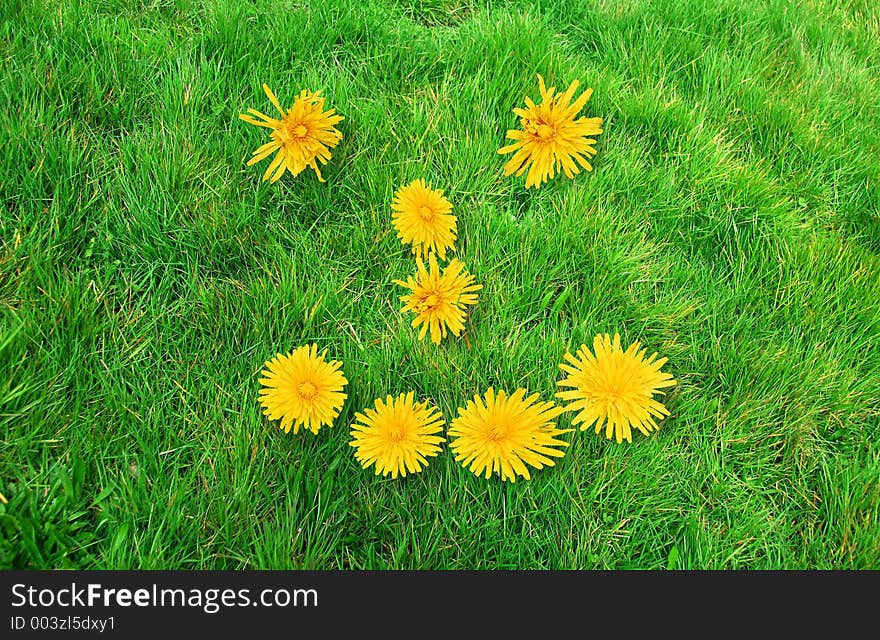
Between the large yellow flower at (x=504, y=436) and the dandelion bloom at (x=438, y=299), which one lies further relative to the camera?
the dandelion bloom at (x=438, y=299)

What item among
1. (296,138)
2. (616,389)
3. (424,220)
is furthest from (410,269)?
(616,389)

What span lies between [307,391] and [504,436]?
0.54 meters

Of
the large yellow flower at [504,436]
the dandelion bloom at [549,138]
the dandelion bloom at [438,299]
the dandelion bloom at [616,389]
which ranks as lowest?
the large yellow flower at [504,436]

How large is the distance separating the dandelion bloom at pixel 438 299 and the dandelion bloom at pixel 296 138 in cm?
49

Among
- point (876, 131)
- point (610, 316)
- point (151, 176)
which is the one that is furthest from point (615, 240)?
point (151, 176)

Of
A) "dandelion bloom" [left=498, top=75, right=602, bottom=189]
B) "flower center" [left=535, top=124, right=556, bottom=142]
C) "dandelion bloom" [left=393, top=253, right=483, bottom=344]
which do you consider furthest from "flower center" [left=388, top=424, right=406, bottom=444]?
"flower center" [left=535, top=124, right=556, bottom=142]

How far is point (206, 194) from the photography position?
7.16 feet

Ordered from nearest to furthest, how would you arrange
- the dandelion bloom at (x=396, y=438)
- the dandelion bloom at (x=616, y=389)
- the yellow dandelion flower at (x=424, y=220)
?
the dandelion bloom at (x=396, y=438), the dandelion bloom at (x=616, y=389), the yellow dandelion flower at (x=424, y=220)

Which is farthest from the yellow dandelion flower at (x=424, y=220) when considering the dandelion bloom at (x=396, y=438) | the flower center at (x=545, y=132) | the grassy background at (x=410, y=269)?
the dandelion bloom at (x=396, y=438)

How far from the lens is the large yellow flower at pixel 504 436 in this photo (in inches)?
70.5

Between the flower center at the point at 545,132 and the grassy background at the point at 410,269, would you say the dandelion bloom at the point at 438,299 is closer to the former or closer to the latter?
the grassy background at the point at 410,269

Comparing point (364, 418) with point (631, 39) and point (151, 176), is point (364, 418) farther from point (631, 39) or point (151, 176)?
point (631, 39)

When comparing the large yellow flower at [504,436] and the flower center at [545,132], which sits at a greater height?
the flower center at [545,132]

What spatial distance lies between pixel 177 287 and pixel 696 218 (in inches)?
68.1
